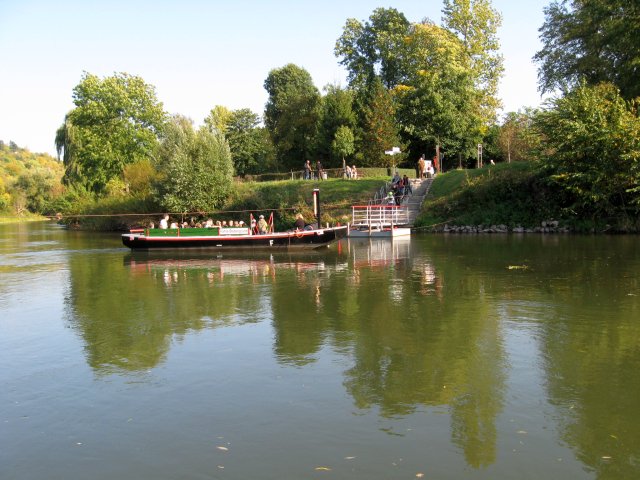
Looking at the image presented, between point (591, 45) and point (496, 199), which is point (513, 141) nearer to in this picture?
point (591, 45)

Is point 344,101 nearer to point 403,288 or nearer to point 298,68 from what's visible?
point 298,68

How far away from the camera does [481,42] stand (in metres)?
56.0

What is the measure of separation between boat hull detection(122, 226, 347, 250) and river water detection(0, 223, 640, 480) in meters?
9.71

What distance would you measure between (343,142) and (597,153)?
72.4ft

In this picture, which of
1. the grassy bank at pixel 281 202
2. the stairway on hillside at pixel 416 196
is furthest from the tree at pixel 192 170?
the stairway on hillside at pixel 416 196

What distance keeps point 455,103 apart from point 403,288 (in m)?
39.4

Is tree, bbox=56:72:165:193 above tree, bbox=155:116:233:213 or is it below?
above

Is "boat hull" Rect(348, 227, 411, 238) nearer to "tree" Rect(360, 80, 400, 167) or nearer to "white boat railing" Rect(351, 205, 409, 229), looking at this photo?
"white boat railing" Rect(351, 205, 409, 229)

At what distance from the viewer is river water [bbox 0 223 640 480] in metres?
5.93

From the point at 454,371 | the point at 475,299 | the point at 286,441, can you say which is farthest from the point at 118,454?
the point at 475,299

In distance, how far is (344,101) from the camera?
5219cm

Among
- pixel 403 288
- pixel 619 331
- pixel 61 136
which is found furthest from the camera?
pixel 61 136

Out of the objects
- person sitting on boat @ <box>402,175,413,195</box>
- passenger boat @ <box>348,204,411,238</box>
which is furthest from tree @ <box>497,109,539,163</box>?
passenger boat @ <box>348,204,411,238</box>

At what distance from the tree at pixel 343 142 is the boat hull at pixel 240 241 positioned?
2295cm
